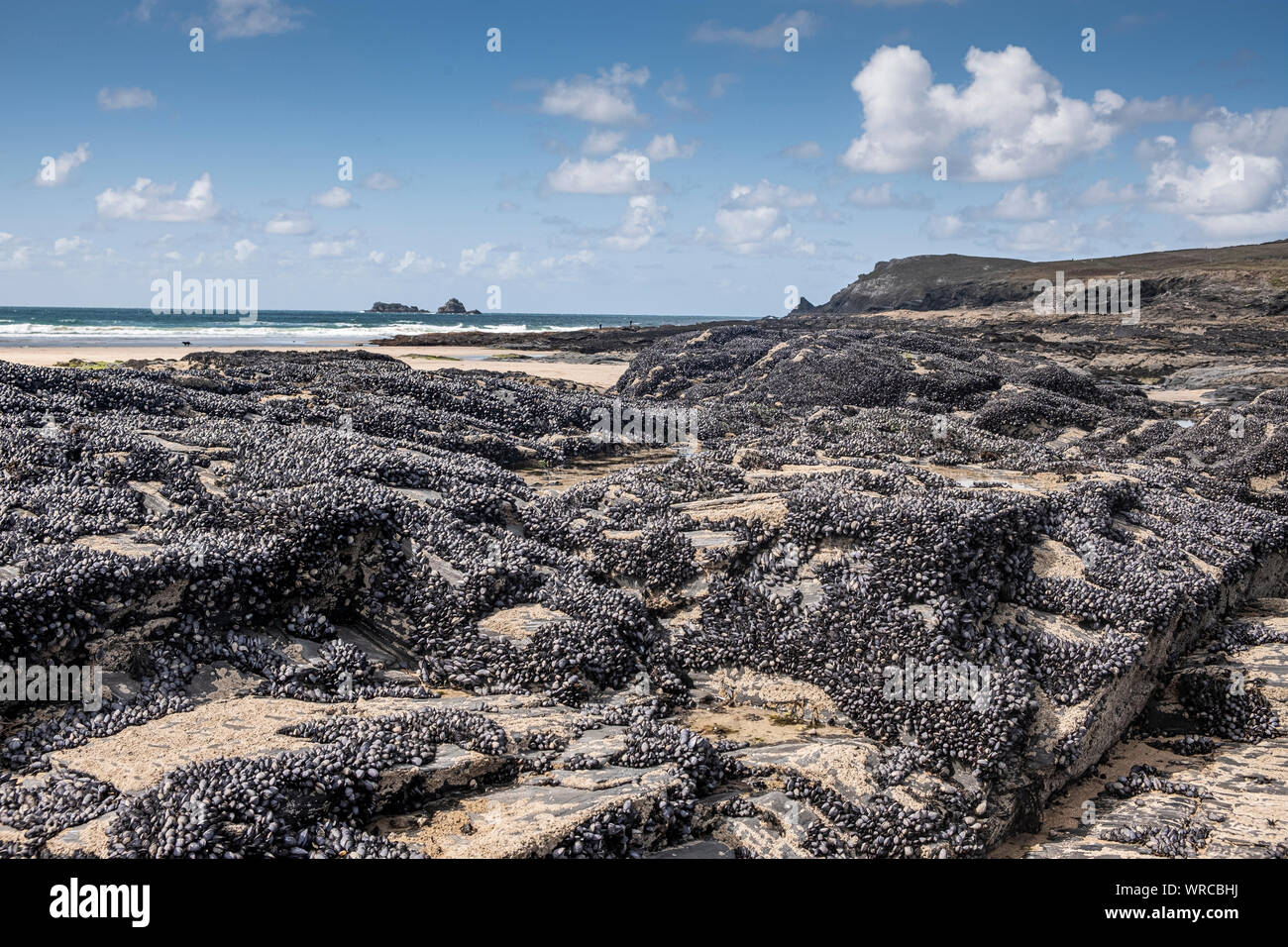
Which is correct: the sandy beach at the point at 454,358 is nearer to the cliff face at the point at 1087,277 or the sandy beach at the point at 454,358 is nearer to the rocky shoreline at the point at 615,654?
the rocky shoreline at the point at 615,654

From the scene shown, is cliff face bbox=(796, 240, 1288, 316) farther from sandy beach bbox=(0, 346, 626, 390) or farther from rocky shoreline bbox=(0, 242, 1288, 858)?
rocky shoreline bbox=(0, 242, 1288, 858)

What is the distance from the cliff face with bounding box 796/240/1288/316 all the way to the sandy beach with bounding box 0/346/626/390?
45.6 meters

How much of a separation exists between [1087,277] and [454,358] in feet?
221

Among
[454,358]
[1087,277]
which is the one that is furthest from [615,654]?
[1087,277]

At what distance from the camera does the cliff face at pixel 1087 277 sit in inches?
2325

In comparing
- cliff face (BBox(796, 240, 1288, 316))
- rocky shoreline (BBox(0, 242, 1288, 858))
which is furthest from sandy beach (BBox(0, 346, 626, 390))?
cliff face (BBox(796, 240, 1288, 316))

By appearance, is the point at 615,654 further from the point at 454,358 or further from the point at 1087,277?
the point at 1087,277

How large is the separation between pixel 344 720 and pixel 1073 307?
6782cm

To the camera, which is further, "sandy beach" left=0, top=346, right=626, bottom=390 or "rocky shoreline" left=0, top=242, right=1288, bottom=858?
"sandy beach" left=0, top=346, right=626, bottom=390

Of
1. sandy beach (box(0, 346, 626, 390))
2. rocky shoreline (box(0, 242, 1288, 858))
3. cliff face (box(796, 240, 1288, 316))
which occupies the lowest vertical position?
rocky shoreline (box(0, 242, 1288, 858))

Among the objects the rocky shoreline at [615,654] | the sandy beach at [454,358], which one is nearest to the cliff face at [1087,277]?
the sandy beach at [454,358]

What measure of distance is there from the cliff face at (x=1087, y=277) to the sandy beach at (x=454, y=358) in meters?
45.6

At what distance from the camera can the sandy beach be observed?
2984 cm
